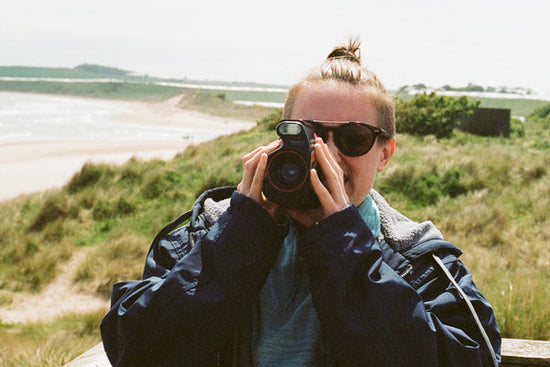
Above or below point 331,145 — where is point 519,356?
below

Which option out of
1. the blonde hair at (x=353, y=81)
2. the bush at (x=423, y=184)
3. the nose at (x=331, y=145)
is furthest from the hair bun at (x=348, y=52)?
the bush at (x=423, y=184)

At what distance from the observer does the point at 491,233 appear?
5.95 metres

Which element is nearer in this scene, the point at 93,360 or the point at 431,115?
the point at 93,360

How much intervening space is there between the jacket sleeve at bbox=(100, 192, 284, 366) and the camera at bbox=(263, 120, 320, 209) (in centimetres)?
7

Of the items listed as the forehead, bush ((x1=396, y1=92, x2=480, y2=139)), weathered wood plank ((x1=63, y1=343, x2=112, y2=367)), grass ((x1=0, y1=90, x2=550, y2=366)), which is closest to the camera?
the forehead

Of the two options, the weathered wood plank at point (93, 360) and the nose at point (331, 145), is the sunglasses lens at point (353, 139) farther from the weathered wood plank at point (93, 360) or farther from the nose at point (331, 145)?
the weathered wood plank at point (93, 360)

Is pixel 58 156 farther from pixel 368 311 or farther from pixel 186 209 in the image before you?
pixel 368 311

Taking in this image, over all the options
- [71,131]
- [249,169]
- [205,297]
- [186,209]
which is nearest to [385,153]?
[249,169]

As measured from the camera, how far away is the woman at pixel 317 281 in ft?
3.58

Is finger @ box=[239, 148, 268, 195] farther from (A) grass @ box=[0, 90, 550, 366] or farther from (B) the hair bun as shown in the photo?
(A) grass @ box=[0, 90, 550, 366]

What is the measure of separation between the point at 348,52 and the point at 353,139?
1.21 ft

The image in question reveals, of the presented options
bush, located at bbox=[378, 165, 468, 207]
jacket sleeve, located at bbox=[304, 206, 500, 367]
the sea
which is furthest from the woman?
the sea

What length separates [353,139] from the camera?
1.29 meters

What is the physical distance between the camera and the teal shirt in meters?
1.25
